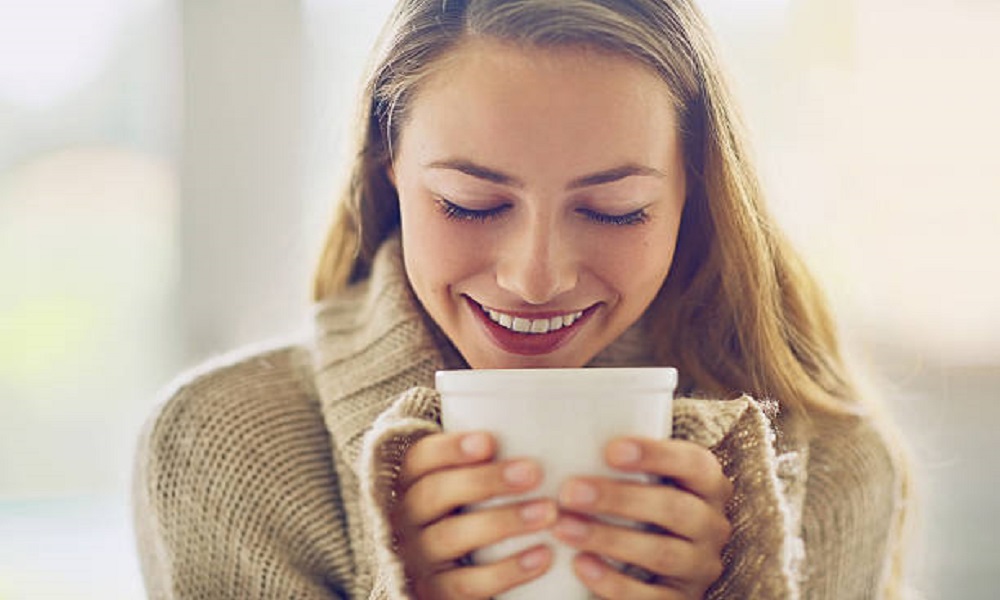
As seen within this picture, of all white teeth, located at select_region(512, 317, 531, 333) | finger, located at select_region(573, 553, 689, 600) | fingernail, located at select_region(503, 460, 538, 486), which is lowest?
finger, located at select_region(573, 553, 689, 600)

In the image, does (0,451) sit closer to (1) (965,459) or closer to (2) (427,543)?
(2) (427,543)

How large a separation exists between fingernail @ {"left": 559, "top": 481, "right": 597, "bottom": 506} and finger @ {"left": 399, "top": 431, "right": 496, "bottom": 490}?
27mm

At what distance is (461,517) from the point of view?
1.21ft

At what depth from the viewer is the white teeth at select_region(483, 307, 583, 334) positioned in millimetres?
450

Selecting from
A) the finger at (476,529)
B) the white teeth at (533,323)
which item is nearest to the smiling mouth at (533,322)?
the white teeth at (533,323)

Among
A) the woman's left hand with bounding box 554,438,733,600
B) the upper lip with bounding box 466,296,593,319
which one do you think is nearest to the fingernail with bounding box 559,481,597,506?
the woman's left hand with bounding box 554,438,733,600

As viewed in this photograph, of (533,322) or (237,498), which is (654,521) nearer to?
(533,322)

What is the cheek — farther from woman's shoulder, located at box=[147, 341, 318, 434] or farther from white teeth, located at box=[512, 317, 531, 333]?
woman's shoulder, located at box=[147, 341, 318, 434]

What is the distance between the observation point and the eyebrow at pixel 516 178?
416 millimetres

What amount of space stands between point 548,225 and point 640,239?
0.05 meters

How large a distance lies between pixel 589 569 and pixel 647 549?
2 cm

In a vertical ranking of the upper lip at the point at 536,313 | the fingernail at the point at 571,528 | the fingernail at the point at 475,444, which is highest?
the upper lip at the point at 536,313

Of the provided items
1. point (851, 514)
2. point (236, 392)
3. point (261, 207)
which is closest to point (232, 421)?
point (236, 392)

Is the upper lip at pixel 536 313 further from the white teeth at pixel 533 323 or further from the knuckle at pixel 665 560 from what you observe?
the knuckle at pixel 665 560
